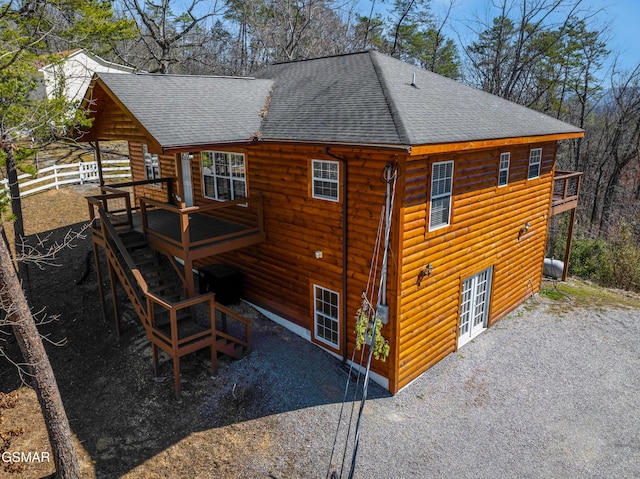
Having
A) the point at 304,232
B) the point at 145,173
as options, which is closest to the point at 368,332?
the point at 304,232

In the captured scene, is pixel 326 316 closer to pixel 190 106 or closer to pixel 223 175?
pixel 223 175

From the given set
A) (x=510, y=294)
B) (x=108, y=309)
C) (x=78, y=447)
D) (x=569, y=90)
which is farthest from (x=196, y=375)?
(x=569, y=90)

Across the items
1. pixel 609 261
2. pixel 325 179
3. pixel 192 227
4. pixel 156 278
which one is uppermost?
pixel 325 179

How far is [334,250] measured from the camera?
9.54m

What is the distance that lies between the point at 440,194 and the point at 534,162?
527 centimetres

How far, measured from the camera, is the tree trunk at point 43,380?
7102 mm

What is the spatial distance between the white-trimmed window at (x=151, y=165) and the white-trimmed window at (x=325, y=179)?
7505 mm

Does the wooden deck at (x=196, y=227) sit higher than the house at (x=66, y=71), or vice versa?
the house at (x=66, y=71)

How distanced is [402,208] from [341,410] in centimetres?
407

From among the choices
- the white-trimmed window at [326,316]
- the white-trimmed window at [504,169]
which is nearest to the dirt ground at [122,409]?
the white-trimmed window at [326,316]

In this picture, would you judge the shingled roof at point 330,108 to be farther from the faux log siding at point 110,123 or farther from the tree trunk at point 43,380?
the tree trunk at point 43,380

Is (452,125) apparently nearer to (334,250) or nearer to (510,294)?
(334,250)

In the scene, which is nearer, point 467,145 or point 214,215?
point 467,145

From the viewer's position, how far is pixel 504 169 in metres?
11.3
